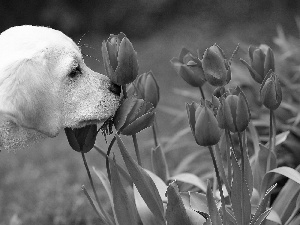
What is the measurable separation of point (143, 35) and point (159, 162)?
4.51 metres

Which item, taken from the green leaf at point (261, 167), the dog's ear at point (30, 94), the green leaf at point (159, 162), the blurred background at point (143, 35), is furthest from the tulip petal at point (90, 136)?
the blurred background at point (143, 35)

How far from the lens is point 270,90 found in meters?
1.43

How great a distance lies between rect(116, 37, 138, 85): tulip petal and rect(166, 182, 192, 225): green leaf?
25 centimetres

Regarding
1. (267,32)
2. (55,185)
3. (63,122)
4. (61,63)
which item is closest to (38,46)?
(61,63)

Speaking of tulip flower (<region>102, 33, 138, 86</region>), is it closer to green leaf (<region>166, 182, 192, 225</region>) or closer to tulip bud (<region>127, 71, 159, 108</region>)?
tulip bud (<region>127, 71, 159, 108</region>)

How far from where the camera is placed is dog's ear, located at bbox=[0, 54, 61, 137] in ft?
4.17

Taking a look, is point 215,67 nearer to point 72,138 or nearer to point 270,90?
point 270,90

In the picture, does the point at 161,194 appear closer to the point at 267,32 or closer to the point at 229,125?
the point at 229,125

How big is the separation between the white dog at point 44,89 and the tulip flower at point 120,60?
0.04 metres

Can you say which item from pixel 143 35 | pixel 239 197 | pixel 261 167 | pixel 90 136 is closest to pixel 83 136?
pixel 90 136

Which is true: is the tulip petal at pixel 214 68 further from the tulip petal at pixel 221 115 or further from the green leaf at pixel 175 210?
the green leaf at pixel 175 210

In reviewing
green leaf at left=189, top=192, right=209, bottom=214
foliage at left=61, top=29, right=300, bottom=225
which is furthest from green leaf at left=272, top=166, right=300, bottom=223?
green leaf at left=189, top=192, right=209, bottom=214

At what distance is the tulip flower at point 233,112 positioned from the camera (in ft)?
4.35

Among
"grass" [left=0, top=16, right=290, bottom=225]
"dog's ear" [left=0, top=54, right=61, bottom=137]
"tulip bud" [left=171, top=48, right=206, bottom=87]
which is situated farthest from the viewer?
"grass" [left=0, top=16, right=290, bottom=225]
